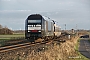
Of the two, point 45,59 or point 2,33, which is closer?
point 45,59

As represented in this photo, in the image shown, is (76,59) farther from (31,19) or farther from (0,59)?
(31,19)

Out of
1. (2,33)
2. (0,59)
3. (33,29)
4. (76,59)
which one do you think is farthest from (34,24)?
(2,33)

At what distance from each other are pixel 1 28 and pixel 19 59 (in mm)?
87697

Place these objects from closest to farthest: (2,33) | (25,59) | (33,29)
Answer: (25,59) → (33,29) → (2,33)

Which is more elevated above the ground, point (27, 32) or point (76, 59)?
point (27, 32)

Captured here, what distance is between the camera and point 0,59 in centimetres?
1455

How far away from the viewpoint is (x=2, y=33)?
99188 mm

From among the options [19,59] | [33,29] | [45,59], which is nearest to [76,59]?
[45,59]

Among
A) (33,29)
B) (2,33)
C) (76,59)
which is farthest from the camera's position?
(2,33)

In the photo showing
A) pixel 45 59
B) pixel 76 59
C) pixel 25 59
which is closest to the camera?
pixel 25 59

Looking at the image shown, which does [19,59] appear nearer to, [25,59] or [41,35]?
[25,59]

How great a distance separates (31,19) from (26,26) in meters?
1.26

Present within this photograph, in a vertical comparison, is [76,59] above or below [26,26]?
below

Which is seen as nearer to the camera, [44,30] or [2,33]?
[44,30]
